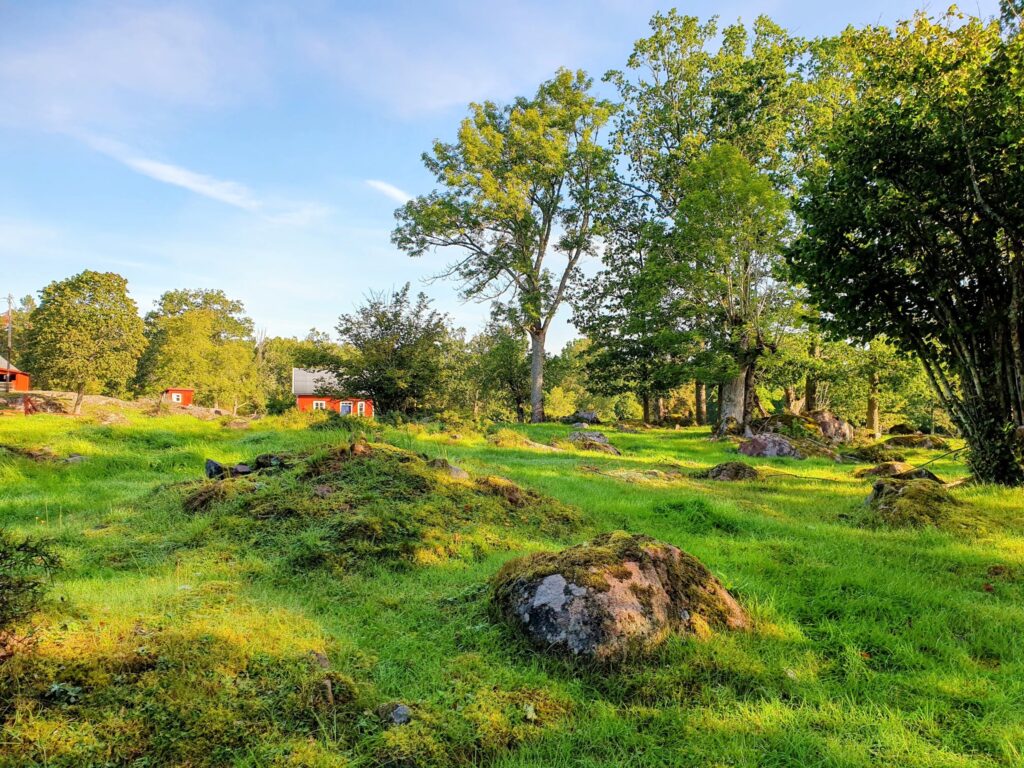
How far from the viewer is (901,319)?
35.5ft

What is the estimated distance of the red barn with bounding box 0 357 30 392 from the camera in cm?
3815

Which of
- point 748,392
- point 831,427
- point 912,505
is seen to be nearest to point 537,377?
point 748,392

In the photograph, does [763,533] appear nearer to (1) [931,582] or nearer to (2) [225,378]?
(1) [931,582]

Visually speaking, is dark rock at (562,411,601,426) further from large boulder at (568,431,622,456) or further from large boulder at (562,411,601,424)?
large boulder at (568,431,622,456)

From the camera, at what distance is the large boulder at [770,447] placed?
1748cm

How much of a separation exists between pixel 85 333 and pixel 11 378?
1974cm

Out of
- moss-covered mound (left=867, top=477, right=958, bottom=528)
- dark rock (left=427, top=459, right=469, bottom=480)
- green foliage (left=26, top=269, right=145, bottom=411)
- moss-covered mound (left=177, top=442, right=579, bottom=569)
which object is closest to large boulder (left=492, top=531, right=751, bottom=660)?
moss-covered mound (left=177, top=442, right=579, bottom=569)

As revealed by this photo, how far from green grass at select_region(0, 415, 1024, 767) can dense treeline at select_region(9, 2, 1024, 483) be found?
5197 millimetres

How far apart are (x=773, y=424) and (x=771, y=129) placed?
1281 cm

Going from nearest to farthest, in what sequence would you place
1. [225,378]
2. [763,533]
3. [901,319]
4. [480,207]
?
[763,533] → [901,319] → [480,207] → [225,378]

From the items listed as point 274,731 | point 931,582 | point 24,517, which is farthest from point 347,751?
point 24,517

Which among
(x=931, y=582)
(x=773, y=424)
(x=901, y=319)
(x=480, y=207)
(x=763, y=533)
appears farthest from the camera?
(x=480, y=207)

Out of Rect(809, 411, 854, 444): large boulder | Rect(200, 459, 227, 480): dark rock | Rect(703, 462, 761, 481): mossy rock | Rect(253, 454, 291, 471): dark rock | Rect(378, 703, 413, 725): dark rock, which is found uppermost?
Rect(809, 411, 854, 444): large boulder

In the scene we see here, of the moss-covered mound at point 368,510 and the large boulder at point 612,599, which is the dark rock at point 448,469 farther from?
the large boulder at point 612,599
